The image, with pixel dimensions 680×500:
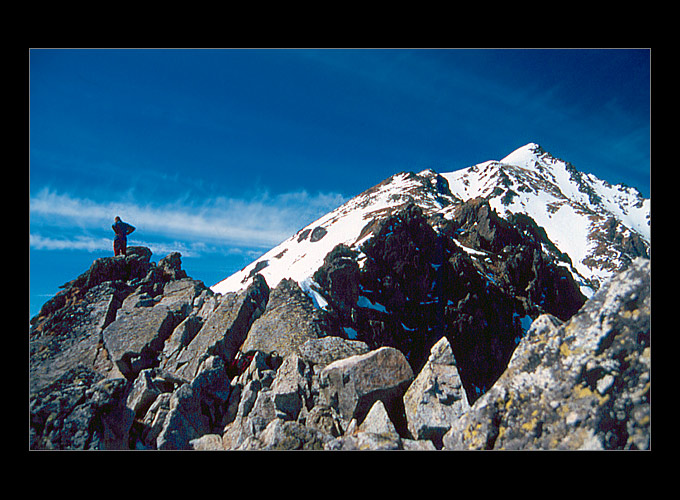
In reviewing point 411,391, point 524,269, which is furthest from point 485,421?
point 524,269

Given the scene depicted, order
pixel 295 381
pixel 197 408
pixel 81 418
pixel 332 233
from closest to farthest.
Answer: pixel 81 418 < pixel 295 381 < pixel 197 408 < pixel 332 233

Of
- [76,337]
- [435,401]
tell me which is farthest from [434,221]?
[435,401]

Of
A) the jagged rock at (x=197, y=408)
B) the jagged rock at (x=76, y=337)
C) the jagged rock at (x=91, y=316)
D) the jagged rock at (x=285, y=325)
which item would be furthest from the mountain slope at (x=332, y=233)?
the jagged rock at (x=197, y=408)

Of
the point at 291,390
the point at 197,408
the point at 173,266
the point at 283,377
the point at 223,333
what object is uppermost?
the point at 173,266

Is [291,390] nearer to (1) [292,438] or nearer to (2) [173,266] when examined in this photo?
(1) [292,438]

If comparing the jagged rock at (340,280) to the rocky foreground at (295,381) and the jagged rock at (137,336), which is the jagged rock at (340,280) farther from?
the rocky foreground at (295,381)

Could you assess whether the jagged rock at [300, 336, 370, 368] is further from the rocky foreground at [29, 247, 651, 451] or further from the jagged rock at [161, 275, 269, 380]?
the jagged rock at [161, 275, 269, 380]

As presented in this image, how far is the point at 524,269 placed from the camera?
74.6 m

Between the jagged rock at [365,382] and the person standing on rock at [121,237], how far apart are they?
1284cm

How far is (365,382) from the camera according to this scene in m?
7.19

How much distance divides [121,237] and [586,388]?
56.3ft

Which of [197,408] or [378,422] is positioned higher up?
[197,408]
